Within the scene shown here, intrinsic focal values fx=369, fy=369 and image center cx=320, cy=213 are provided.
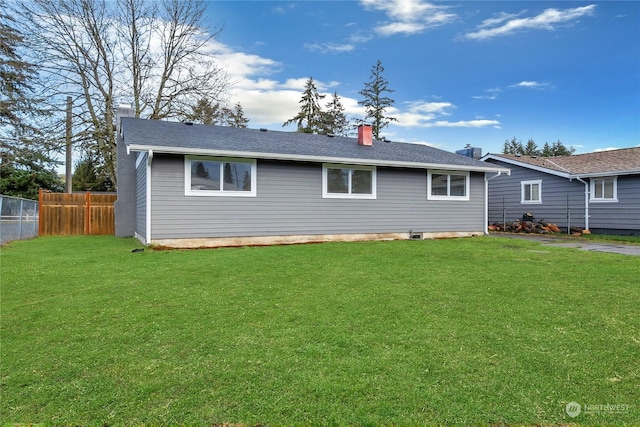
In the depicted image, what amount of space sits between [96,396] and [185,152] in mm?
7470

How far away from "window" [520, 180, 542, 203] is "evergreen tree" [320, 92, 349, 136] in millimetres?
19931

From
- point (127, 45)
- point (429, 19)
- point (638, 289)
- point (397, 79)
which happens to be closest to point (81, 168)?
point (127, 45)

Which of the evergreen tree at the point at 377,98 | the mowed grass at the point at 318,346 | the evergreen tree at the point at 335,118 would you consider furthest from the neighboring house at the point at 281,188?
the evergreen tree at the point at 377,98

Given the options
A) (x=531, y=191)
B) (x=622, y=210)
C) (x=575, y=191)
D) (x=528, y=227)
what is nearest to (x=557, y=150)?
(x=531, y=191)

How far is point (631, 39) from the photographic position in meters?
14.2

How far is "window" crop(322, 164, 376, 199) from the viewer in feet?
36.4

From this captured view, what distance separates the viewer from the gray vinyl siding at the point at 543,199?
1545 centimetres

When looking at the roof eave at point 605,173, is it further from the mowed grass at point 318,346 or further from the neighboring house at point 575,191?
the mowed grass at point 318,346

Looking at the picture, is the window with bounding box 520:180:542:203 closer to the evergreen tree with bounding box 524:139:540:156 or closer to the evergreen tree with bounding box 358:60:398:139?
the evergreen tree with bounding box 358:60:398:139

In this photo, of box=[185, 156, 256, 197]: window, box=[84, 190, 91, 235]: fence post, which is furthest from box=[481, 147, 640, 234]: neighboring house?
box=[84, 190, 91, 235]: fence post

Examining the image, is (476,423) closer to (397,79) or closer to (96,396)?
(96,396)

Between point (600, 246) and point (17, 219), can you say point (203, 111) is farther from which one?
point (600, 246)

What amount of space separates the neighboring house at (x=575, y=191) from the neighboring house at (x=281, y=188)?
16.8 feet

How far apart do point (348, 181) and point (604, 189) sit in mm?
10914
